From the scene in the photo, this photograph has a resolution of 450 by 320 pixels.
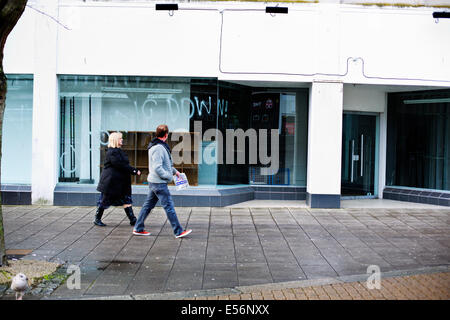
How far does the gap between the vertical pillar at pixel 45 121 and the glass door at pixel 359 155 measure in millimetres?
7641

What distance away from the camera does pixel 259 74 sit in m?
11.9

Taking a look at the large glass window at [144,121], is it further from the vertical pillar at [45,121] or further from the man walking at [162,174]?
the man walking at [162,174]

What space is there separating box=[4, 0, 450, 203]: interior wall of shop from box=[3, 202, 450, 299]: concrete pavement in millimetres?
3087

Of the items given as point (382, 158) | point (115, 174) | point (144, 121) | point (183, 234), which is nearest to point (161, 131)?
point (115, 174)

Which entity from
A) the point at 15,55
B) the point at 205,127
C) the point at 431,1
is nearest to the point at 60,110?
the point at 15,55

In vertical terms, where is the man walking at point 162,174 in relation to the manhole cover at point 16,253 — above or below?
above

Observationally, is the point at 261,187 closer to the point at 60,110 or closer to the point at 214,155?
the point at 214,155

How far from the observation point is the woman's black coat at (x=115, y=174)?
9227 mm

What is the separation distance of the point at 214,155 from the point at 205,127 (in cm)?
72

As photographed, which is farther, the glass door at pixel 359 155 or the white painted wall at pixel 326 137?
the glass door at pixel 359 155

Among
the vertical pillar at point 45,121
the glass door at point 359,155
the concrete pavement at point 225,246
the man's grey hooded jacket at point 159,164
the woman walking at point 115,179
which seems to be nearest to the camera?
the concrete pavement at point 225,246

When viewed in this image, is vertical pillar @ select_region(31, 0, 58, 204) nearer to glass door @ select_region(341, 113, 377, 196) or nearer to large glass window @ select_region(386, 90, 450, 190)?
glass door @ select_region(341, 113, 377, 196)

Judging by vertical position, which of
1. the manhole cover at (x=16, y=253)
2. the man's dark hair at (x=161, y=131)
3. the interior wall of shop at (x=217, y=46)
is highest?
the interior wall of shop at (x=217, y=46)

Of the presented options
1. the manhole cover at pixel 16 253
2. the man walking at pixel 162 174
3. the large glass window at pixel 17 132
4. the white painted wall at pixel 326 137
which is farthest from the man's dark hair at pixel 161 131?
the large glass window at pixel 17 132
